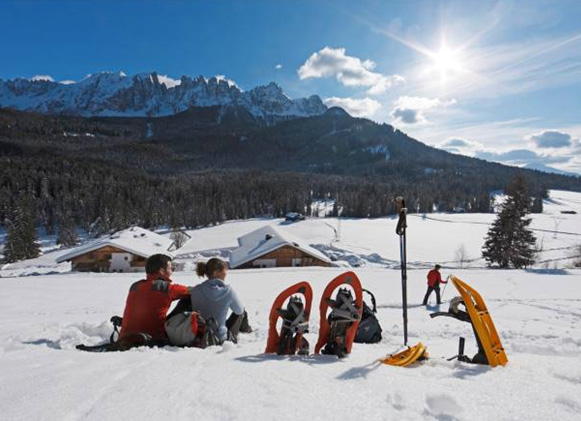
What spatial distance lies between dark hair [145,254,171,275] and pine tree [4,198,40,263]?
7128 cm

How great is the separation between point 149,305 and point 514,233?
3673 cm

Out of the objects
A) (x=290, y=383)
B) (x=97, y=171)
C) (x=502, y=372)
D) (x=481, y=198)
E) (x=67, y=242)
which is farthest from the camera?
(x=97, y=171)

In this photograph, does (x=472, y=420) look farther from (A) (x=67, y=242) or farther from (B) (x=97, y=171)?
(B) (x=97, y=171)

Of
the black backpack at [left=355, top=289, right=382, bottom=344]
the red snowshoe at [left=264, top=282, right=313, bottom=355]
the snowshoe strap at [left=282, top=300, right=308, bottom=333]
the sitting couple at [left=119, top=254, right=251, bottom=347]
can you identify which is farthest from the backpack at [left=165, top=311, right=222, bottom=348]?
the black backpack at [left=355, top=289, right=382, bottom=344]

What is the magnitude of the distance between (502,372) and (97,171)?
17600cm

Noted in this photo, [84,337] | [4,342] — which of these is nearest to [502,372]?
[84,337]

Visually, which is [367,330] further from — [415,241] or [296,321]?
[415,241]

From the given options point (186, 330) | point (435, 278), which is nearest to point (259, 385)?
point (186, 330)

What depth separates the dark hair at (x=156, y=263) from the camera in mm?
4871

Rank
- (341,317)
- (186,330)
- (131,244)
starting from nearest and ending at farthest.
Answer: (186,330), (341,317), (131,244)

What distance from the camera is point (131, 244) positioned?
40500 millimetres

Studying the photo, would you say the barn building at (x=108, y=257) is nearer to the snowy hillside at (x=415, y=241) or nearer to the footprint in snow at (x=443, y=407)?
the snowy hillside at (x=415, y=241)

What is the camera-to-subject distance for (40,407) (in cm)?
253

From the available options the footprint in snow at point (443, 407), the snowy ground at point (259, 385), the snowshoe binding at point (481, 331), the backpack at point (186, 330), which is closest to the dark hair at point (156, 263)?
the backpack at point (186, 330)
